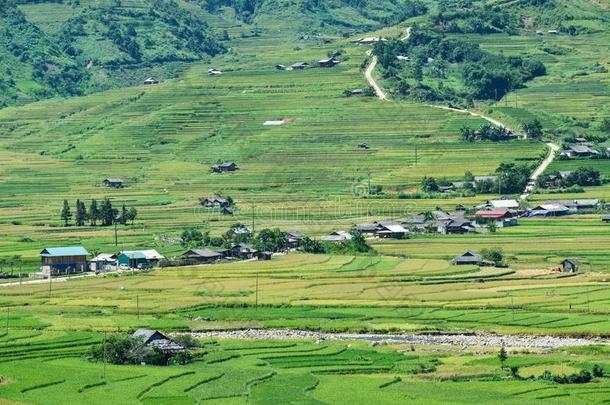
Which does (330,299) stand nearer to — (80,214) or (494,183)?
(80,214)

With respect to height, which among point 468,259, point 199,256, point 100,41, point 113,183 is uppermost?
point 100,41

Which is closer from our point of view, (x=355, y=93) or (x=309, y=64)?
(x=355, y=93)

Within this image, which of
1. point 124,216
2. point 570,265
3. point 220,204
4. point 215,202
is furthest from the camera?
point 215,202

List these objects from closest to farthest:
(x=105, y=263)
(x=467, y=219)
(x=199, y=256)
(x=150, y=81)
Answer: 1. (x=105, y=263)
2. (x=199, y=256)
3. (x=467, y=219)
4. (x=150, y=81)

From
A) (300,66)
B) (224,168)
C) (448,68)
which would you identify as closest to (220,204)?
(224,168)

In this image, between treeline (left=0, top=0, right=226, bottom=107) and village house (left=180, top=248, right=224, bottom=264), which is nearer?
village house (left=180, top=248, right=224, bottom=264)

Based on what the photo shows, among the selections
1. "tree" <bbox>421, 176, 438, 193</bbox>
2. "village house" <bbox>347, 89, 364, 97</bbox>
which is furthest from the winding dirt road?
→ "tree" <bbox>421, 176, 438, 193</bbox>

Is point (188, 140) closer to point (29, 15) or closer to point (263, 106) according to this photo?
point (263, 106)

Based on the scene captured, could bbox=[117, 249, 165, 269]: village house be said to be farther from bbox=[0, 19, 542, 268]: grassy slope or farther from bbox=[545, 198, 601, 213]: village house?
bbox=[545, 198, 601, 213]: village house
